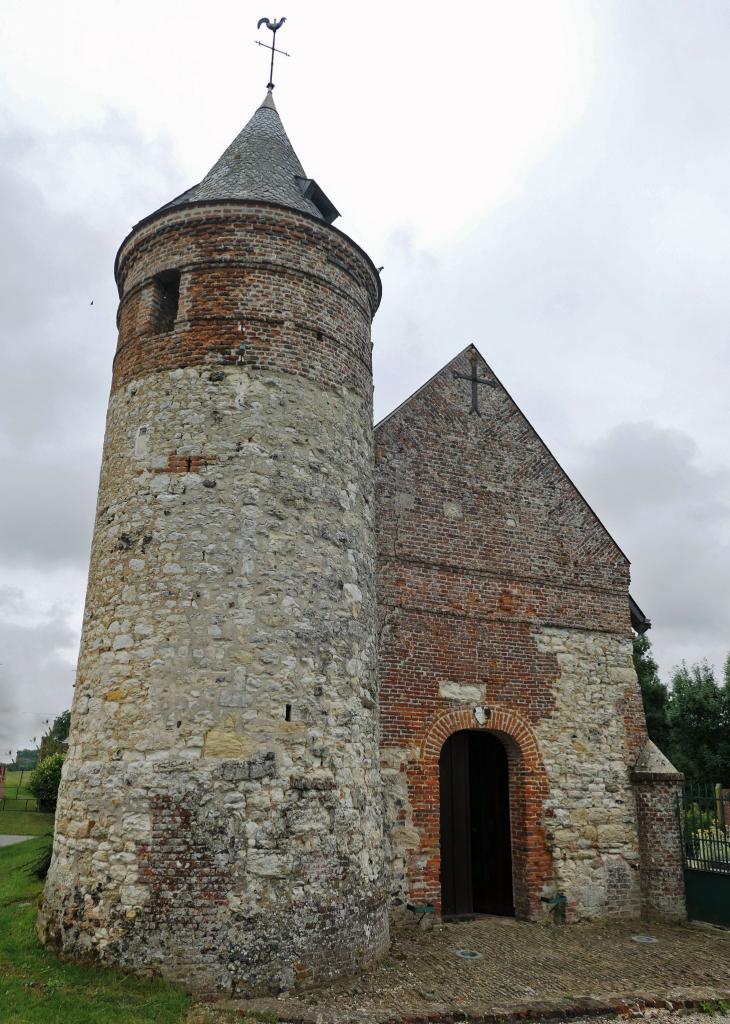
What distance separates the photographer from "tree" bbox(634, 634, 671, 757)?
2667cm

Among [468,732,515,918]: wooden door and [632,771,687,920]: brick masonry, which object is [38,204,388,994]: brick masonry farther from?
[632,771,687,920]: brick masonry

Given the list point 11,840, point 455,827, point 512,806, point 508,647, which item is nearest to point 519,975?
point 455,827

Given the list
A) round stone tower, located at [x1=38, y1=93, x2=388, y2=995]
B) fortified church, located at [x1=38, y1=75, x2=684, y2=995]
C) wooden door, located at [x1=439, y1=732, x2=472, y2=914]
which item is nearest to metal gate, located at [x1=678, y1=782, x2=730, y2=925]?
fortified church, located at [x1=38, y1=75, x2=684, y2=995]

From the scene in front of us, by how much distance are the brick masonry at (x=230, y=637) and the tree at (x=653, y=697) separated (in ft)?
70.2

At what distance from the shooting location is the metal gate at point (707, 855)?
10469 millimetres

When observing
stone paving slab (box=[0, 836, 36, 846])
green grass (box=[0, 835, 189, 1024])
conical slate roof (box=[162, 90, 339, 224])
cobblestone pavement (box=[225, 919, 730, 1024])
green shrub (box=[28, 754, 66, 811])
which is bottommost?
stone paving slab (box=[0, 836, 36, 846])

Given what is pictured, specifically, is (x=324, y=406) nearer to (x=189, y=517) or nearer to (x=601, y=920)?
(x=189, y=517)

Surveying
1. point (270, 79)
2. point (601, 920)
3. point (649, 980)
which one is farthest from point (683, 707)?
point (270, 79)

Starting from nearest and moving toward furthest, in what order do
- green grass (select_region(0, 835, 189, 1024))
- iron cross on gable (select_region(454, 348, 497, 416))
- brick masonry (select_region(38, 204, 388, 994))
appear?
green grass (select_region(0, 835, 189, 1024))
brick masonry (select_region(38, 204, 388, 994))
iron cross on gable (select_region(454, 348, 497, 416))

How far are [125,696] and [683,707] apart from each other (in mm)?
22208

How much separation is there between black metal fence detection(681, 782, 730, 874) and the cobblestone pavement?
1.03m

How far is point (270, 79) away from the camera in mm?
11914

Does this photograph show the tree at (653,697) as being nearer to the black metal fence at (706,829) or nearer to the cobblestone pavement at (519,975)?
the black metal fence at (706,829)

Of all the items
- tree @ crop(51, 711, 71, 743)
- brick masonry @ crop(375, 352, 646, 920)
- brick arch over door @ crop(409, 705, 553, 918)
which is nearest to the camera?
brick arch over door @ crop(409, 705, 553, 918)
